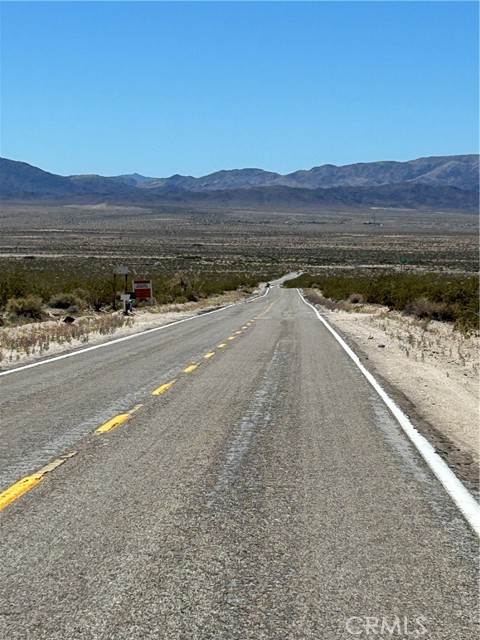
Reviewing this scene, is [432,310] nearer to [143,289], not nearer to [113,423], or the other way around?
[143,289]

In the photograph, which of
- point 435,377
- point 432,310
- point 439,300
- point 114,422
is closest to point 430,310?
point 432,310

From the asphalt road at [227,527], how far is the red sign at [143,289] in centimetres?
2973

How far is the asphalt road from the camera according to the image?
4.05 meters

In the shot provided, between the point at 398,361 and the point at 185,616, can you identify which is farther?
the point at 398,361

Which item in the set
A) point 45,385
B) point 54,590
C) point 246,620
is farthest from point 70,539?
point 45,385

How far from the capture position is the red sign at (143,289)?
1589 inches

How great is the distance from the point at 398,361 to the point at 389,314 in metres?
18.3

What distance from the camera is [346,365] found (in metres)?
15.5

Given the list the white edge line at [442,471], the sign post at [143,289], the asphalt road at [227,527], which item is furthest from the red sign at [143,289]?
the asphalt road at [227,527]

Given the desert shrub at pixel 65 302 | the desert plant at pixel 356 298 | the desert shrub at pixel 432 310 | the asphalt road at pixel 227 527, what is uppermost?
the asphalt road at pixel 227 527

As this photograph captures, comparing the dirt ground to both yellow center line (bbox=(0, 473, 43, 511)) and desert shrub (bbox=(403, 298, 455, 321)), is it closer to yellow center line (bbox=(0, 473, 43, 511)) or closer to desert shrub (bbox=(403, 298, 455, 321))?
desert shrub (bbox=(403, 298, 455, 321))

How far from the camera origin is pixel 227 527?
17.8 ft

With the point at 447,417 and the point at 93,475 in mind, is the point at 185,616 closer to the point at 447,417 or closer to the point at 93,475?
the point at 93,475

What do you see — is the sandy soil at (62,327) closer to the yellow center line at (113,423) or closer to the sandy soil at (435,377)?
the yellow center line at (113,423)
